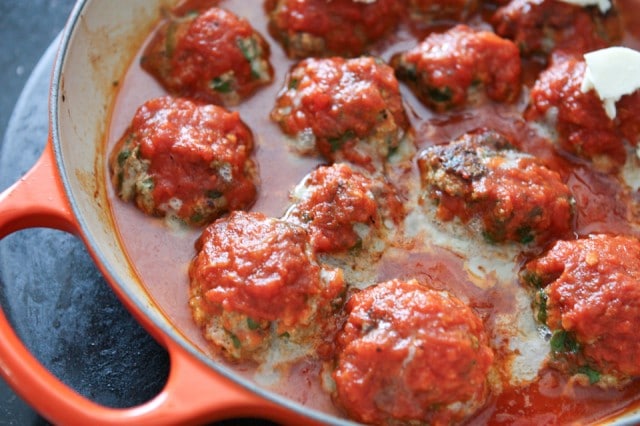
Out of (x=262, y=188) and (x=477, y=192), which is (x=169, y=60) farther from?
(x=477, y=192)

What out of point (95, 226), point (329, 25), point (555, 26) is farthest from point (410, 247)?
point (555, 26)

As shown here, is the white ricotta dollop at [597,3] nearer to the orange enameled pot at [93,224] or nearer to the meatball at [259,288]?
the meatball at [259,288]

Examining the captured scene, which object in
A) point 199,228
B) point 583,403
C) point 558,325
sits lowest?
point 583,403

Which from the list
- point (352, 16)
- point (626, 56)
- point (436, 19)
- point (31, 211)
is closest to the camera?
point (31, 211)

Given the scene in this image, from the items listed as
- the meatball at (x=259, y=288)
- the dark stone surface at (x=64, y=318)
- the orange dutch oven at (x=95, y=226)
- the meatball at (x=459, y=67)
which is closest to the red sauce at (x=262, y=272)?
the meatball at (x=259, y=288)

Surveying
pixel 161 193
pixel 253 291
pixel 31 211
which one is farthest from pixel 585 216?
pixel 31 211

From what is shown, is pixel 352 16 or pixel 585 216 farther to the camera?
pixel 352 16

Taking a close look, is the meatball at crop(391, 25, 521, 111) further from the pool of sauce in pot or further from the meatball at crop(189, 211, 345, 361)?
the meatball at crop(189, 211, 345, 361)
